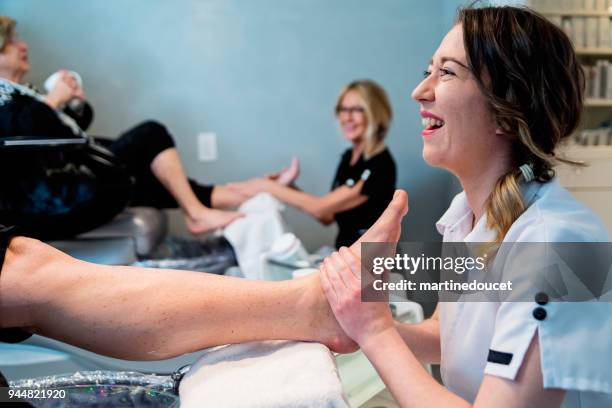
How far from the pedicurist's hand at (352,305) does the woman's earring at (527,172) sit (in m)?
0.23

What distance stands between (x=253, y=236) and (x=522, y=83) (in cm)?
103

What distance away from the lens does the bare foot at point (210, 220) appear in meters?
1.60

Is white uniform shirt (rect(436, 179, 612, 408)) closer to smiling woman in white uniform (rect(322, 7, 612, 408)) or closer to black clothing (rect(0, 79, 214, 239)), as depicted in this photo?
smiling woman in white uniform (rect(322, 7, 612, 408))

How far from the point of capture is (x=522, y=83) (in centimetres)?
62

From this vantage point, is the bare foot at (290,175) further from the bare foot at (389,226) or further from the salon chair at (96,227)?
the bare foot at (389,226)

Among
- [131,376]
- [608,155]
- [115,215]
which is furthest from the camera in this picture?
[115,215]

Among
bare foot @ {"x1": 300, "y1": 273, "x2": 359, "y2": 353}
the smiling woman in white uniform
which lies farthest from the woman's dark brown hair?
bare foot @ {"x1": 300, "y1": 273, "x2": 359, "y2": 353}

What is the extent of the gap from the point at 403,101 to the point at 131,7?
1.08m

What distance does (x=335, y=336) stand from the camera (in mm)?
694

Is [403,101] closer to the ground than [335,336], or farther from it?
farther from it

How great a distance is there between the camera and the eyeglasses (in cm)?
183

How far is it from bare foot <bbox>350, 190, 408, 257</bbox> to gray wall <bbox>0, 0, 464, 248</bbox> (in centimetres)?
113

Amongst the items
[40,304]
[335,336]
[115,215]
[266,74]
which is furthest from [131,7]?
[335,336]

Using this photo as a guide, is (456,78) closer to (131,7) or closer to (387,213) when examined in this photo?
(387,213)
